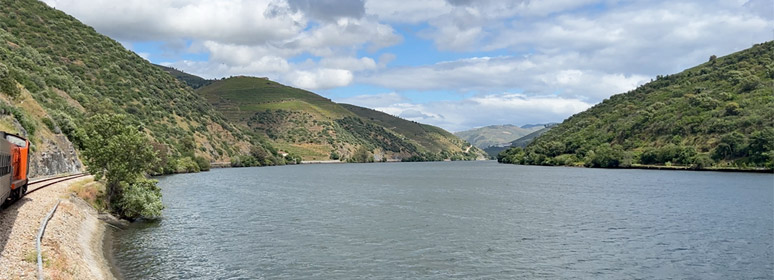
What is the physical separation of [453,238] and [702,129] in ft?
459

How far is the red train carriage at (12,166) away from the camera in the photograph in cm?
2748

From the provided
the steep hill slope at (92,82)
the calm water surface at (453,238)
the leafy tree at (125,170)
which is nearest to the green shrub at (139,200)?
the leafy tree at (125,170)

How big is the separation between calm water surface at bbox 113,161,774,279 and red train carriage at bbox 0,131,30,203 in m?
7.26

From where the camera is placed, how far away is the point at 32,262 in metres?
21.2

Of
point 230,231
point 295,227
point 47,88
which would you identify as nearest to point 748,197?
point 295,227

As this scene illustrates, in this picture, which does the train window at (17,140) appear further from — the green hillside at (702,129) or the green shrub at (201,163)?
the green hillside at (702,129)

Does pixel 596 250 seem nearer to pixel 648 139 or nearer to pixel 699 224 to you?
pixel 699 224

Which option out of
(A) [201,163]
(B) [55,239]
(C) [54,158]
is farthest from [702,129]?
(B) [55,239]

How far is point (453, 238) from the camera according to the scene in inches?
1667

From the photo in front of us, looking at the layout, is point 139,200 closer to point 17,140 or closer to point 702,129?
point 17,140

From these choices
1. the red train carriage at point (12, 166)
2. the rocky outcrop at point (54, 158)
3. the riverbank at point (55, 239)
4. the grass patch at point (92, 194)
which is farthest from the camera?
the rocky outcrop at point (54, 158)

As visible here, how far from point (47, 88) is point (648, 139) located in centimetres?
16997

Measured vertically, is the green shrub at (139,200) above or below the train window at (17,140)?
below

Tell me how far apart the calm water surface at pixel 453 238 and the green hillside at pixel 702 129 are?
70642mm
